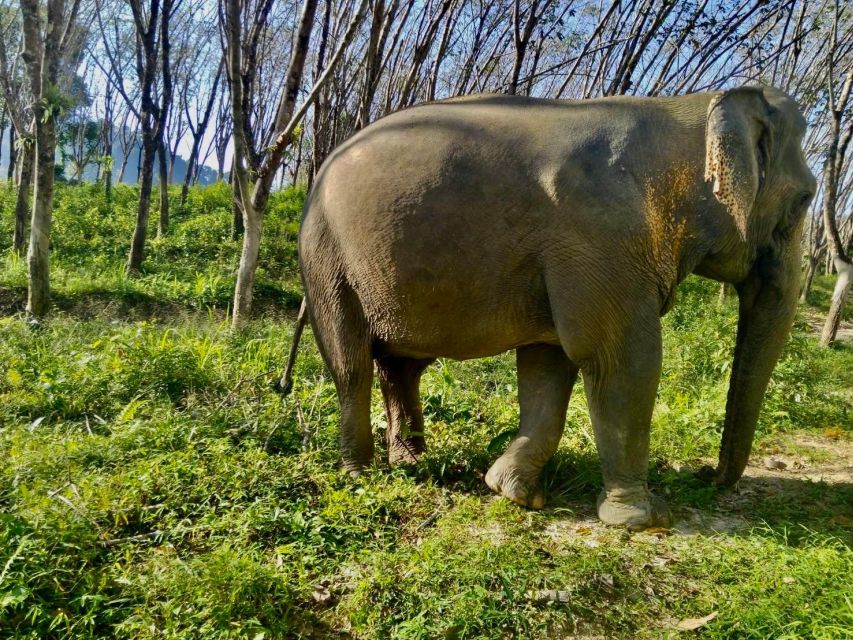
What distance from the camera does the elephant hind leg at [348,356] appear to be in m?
3.68

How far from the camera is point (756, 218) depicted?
3199 millimetres

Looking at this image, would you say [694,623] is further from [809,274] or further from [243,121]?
[809,274]

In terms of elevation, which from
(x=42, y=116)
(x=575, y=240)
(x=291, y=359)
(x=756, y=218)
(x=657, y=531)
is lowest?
(x=657, y=531)

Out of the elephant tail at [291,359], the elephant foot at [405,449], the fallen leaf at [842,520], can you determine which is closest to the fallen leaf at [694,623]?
the fallen leaf at [842,520]

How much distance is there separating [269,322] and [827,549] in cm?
662

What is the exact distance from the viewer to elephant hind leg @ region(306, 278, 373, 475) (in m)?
3.68

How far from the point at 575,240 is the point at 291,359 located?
234cm

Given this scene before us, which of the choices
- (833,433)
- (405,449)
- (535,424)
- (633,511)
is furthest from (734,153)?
(833,433)

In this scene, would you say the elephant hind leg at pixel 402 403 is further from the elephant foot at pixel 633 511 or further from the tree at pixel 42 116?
the tree at pixel 42 116

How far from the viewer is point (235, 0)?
560cm

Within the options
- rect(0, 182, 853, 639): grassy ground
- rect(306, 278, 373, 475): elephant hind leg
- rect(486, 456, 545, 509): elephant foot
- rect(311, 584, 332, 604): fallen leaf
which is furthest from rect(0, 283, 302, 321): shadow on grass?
rect(311, 584, 332, 604): fallen leaf

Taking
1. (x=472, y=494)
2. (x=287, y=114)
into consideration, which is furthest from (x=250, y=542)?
(x=287, y=114)

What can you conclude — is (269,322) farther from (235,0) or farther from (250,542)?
(250,542)

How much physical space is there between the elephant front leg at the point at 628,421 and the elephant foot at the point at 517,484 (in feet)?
1.15
